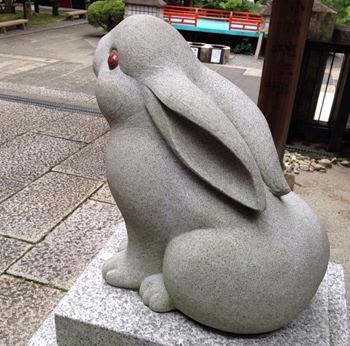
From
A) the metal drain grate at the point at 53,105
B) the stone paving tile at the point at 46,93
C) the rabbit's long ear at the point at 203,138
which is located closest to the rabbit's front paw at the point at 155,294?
the rabbit's long ear at the point at 203,138

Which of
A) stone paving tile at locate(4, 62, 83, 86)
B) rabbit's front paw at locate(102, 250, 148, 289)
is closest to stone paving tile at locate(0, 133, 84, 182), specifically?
rabbit's front paw at locate(102, 250, 148, 289)

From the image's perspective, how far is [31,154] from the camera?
16.2 ft

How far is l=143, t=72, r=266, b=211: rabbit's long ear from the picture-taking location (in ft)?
5.51

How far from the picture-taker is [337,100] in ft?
20.3

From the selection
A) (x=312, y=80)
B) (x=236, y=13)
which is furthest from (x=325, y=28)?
(x=236, y=13)

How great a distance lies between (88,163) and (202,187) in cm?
320

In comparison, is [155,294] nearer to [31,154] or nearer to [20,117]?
[31,154]

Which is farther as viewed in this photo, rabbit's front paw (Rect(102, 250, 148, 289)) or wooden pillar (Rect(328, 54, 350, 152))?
wooden pillar (Rect(328, 54, 350, 152))

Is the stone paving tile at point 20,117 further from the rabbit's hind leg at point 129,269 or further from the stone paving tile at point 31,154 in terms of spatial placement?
the rabbit's hind leg at point 129,269

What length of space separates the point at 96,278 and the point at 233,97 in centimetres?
116

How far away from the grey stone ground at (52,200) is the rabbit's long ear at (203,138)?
5.12 ft

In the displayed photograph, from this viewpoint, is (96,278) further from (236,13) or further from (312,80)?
(236,13)

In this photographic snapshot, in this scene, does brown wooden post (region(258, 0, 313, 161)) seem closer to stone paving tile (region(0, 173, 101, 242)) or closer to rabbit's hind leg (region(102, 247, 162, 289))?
stone paving tile (region(0, 173, 101, 242))

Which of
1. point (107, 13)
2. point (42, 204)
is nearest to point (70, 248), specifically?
point (42, 204)
